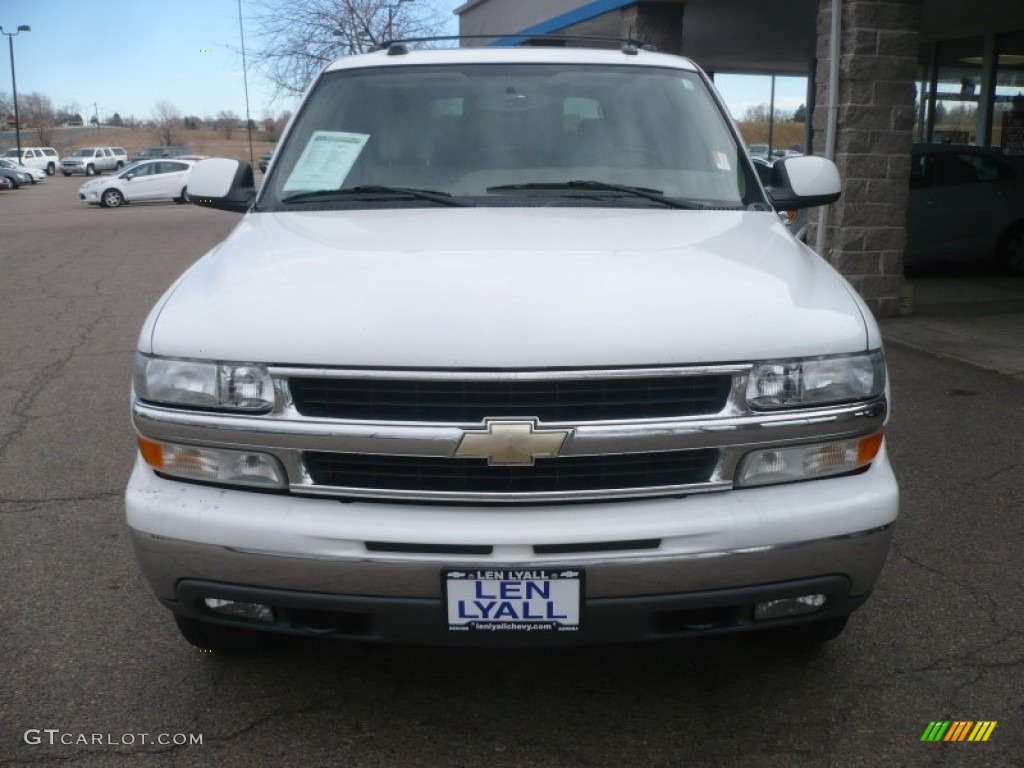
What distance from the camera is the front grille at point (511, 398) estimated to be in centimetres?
257

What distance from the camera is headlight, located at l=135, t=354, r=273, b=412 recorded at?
264 centimetres

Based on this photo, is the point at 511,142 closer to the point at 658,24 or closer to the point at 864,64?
the point at 864,64

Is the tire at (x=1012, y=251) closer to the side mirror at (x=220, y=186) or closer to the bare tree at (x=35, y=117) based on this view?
the side mirror at (x=220, y=186)

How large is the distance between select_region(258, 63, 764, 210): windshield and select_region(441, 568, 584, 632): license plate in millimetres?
1579

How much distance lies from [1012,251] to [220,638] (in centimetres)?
1217

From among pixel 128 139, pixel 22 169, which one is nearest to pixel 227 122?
pixel 128 139

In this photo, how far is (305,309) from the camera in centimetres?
271

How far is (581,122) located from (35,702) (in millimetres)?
2716

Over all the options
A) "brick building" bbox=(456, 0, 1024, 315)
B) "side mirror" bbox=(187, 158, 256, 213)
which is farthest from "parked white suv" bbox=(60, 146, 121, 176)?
"side mirror" bbox=(187, 158, 256, 213)

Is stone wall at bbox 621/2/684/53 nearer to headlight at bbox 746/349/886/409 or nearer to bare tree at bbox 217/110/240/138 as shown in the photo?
headlight at bbox 746/349/886/409

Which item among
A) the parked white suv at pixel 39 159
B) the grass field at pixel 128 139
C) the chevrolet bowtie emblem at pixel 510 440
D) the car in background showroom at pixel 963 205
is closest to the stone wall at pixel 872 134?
the car in background showroom at pixel 963 205

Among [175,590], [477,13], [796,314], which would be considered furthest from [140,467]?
[477,13]

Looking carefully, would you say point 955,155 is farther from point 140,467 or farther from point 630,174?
point 140,467

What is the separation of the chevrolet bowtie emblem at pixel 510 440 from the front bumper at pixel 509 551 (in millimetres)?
161
